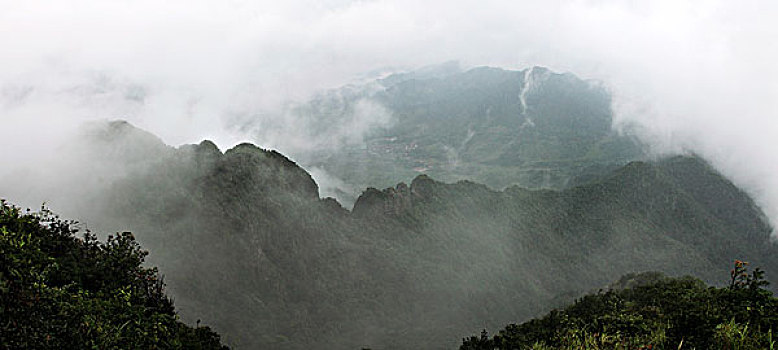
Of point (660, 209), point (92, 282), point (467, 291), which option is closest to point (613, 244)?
point (660, 209)

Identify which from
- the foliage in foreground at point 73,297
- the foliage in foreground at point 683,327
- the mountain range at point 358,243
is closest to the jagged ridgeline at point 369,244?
the mountain range at point 358,243

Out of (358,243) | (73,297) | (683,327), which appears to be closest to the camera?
(73,297)

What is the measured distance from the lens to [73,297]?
18078 millimetres

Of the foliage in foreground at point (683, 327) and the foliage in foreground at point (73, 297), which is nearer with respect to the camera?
the foliage in foreground at point (73, 297)

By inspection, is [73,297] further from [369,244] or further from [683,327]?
[369,244]

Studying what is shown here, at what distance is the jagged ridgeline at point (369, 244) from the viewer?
89.4m

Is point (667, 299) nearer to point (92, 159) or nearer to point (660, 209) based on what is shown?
point (92, 159)

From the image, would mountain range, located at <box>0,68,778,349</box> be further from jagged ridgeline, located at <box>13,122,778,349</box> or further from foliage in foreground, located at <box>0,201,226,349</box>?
foliage in foreground, located at <box>0,201,226,349</box>

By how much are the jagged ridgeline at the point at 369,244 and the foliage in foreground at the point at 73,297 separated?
5703 centimetres

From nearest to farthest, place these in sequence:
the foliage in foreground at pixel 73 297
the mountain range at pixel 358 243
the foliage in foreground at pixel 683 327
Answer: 1. the foliage in foreground at pixel 73 297
2. the foliage in foreground at pixel 683 327
3. the mountain range at pixel 358 243

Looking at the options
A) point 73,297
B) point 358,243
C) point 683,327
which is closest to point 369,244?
point 358,243

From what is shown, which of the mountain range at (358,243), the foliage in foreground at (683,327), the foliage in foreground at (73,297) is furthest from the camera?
the mountain range at (358,243)

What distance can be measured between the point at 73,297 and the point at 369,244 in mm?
95615

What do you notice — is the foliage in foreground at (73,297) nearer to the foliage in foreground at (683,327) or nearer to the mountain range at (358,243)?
the foliage in foreground at (683,327)
